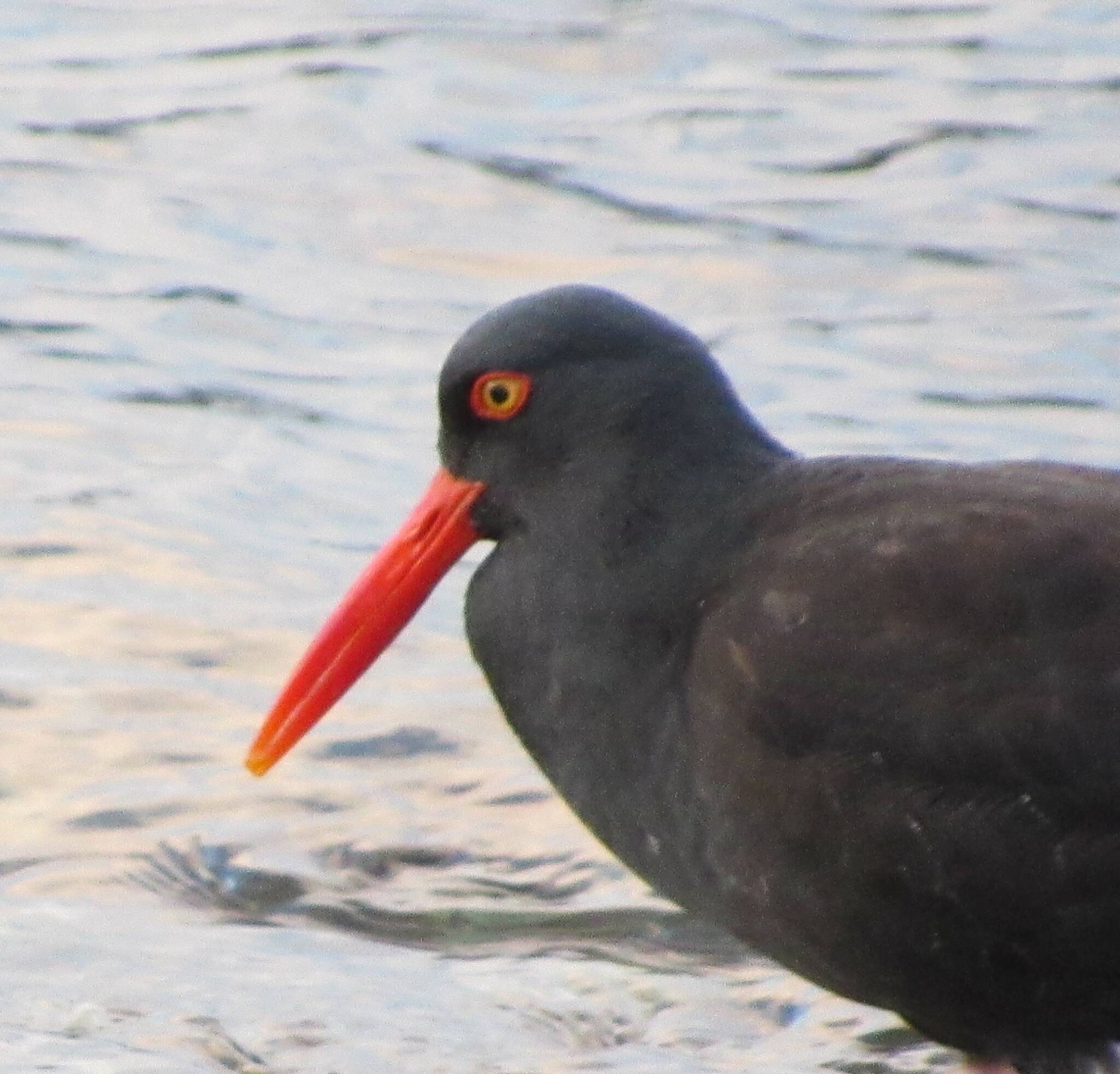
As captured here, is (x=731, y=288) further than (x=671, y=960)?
Yes

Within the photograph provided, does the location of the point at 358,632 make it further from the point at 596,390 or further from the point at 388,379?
the point at 388,379

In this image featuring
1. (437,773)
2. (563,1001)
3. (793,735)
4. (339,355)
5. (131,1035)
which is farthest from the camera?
(339,355)

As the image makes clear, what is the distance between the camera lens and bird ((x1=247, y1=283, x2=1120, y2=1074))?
15.2 feet

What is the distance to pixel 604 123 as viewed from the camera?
445 inches

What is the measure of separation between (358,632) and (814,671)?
4.07 feet

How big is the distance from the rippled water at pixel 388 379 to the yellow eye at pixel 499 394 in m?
1.25

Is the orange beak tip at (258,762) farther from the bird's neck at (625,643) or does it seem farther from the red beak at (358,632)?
the bird's neck at (625,643)

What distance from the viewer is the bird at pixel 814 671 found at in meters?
4.64

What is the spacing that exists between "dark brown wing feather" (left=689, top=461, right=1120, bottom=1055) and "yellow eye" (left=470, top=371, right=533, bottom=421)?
67cm

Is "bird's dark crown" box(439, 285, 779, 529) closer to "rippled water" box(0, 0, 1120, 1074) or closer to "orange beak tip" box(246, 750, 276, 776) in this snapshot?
"orange beak tip" box(246, 750, 276, 776)

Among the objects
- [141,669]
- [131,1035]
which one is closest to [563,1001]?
[131,1035]

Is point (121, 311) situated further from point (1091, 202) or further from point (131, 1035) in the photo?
point (131, 1035)

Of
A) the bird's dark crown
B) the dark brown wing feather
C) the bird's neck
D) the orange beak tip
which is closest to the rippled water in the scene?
the orange beak tip

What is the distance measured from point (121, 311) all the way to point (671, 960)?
4414mm
